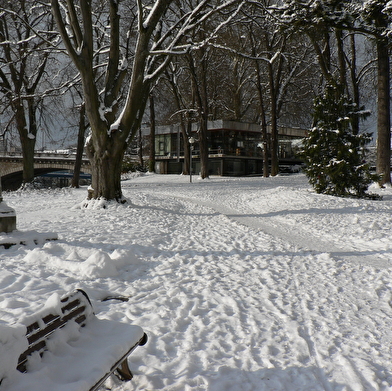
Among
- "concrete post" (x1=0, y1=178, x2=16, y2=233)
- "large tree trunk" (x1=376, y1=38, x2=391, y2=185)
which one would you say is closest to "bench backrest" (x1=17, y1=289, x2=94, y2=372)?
"concrete post" (x1=0, y1=178, x2=16, y2=233)

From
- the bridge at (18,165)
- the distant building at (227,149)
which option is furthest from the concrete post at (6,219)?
the bridge at (18,165)

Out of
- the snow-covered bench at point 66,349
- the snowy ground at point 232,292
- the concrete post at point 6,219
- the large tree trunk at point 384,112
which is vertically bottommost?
the snowy ground at point 232,292

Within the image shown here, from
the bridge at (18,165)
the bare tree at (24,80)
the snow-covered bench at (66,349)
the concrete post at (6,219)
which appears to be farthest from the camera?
the bridge at (18,165)

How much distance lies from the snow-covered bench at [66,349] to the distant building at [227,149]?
114 ft

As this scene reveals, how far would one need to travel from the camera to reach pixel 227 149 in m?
39.0

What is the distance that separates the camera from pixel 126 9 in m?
18.7

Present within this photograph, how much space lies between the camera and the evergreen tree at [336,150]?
14359 millimetres

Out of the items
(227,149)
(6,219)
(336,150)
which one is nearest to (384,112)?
(336,150)

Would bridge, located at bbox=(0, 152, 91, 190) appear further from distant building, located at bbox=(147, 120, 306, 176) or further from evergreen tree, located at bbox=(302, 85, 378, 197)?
evergreen tree, located at bbox=(302, 85, 378, 197)

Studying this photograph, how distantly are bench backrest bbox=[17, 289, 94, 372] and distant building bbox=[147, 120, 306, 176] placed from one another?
34.6 meters

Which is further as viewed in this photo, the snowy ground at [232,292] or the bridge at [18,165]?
the bridge at [18,165]

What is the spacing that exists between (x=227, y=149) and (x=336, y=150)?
24438 mm

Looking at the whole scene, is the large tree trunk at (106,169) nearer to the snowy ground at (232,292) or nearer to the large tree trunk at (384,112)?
the snowy ground at (232,292)

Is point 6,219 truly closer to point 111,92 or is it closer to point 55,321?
point 55,321
